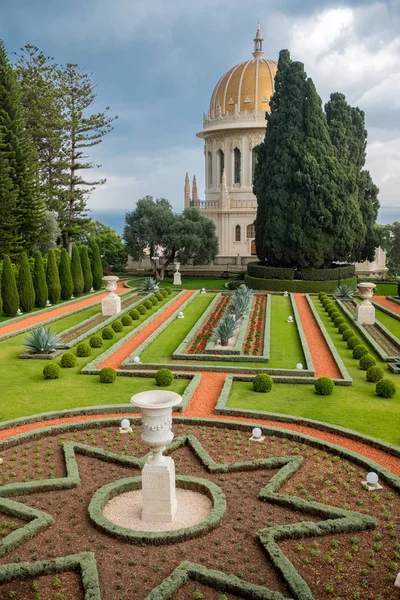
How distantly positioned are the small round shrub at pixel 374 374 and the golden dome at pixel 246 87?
163 feet

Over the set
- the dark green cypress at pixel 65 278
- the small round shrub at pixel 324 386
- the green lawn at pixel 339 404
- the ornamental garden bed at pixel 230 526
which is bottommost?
the ornamental garden bed at pixel 230 526

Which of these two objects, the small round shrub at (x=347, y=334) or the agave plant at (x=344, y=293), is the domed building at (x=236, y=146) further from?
the small round shrub at (x=347, y=334)

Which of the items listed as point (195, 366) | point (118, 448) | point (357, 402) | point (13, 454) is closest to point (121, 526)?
point (118, 448)

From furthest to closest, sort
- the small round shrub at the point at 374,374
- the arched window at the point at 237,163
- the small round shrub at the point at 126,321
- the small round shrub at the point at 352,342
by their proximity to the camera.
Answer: the arched window at the point at 237,163
the small round shrub at the point at 126,321
the small round shrub at the point at 352,342
the small round shrub at the point at 374,374

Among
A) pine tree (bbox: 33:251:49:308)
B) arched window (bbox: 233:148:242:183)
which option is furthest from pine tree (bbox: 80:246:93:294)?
arched window (bbox: 233:148:242:183)

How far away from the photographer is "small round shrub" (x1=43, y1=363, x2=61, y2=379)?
16.8 m

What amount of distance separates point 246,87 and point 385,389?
2102 inches

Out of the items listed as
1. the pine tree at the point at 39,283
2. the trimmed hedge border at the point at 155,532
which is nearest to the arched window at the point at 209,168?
the pine tree at the point at 39,283

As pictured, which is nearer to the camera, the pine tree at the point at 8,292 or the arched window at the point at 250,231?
the pine tree at the point at 8,292

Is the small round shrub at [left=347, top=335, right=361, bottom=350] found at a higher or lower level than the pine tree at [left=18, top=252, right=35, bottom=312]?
lower

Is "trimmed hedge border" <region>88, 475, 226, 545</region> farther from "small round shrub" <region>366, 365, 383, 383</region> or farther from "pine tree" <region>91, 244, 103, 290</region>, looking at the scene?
"pine tree" <region>91, 244, 103, 290</region>

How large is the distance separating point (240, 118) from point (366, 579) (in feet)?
193

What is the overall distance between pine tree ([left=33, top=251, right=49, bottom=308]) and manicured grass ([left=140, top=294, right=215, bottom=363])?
7.81m

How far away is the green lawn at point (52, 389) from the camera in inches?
573
